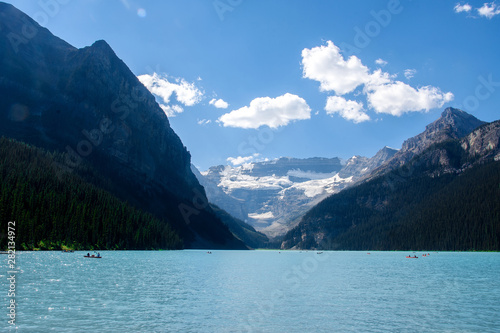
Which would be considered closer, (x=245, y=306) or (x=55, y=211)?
(x=245, y=306)

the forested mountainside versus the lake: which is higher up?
the forested mountainside

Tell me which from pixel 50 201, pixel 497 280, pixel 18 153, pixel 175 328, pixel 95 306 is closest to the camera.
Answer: pixel 175 328

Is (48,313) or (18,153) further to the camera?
(18,153)

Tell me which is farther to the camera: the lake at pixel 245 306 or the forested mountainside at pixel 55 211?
the forested mountainside at pixel 55 211

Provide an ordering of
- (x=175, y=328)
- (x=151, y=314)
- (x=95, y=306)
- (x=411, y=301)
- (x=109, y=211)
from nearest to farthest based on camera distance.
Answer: (x=175, y=328) → (x=151, y=314) → (x=95, y=306) → (x=411, y=301) → (x=109, y=211)

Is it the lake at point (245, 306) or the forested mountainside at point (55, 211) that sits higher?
the forested mountainside at point (55, 211)

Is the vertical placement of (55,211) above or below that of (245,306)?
above

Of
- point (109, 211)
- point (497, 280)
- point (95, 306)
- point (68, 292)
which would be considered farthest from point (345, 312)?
point (109, 211)

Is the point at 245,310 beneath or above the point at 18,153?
beneath

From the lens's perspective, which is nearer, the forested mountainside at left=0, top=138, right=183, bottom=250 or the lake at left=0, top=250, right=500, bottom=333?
the lake at left=0, top=250, right=500, bottom=333

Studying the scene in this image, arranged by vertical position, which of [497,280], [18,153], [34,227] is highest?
[18,153]

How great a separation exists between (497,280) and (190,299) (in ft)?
178

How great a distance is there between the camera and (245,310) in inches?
1548

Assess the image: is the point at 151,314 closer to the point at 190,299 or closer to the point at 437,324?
the point at 190,299
